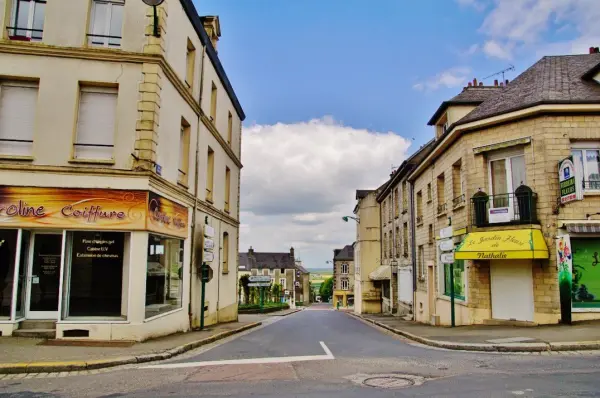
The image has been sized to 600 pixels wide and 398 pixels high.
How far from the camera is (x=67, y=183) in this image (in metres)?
11.3

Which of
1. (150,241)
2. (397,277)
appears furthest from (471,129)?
(397,277)

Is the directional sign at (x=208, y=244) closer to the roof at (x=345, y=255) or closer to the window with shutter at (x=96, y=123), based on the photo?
Result: the window with shutter at (x=96, y=123)

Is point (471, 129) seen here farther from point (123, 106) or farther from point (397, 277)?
Result: point (397, 277)

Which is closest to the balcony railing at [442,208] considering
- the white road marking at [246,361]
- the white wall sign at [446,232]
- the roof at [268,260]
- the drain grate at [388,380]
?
the white wall sign at [446,232]

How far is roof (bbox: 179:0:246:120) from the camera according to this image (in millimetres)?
14545

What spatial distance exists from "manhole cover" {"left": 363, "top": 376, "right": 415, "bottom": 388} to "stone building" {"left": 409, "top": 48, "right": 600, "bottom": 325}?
7.55 m

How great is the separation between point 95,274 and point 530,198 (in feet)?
38.6

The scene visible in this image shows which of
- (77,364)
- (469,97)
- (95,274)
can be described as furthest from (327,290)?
(77,364)

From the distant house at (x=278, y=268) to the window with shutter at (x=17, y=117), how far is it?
86.3 metres

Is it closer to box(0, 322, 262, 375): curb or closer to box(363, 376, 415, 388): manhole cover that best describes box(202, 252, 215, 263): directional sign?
box(0, 322, 262, 375): curb

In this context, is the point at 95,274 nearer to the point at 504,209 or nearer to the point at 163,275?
the point at 163,275

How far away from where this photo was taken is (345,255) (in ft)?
285

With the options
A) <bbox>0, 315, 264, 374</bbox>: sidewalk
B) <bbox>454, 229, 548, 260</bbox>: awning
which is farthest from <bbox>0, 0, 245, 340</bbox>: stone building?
<bbox>454, 229, 548, 260</bbox>: awning

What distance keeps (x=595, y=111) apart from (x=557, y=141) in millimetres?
1324
